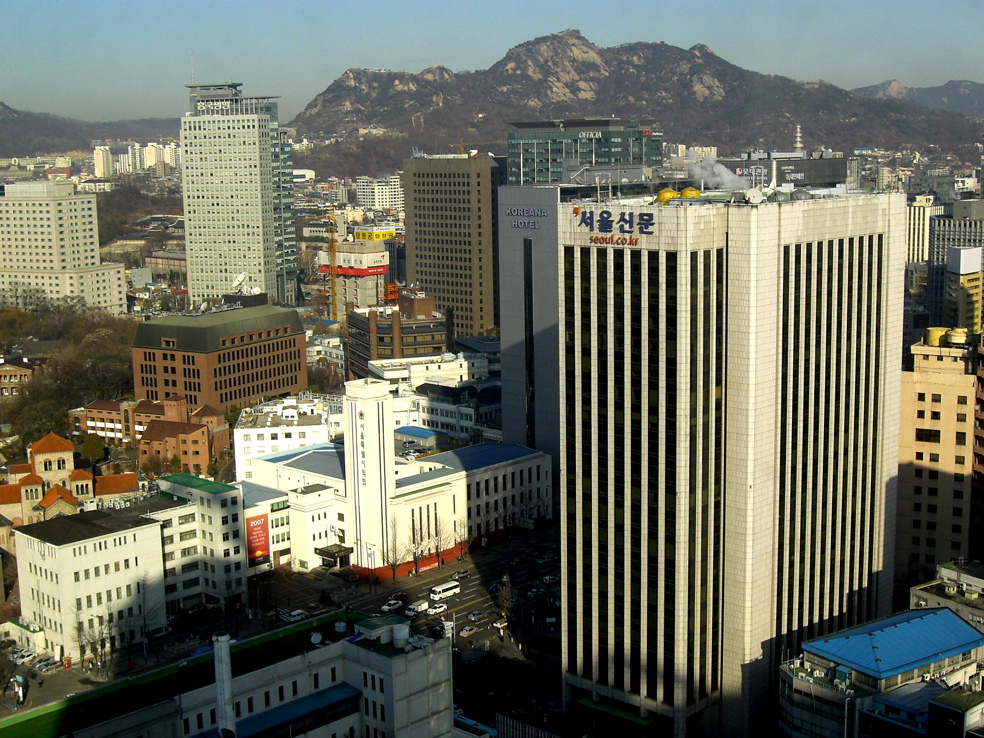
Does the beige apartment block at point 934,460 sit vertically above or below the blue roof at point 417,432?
above

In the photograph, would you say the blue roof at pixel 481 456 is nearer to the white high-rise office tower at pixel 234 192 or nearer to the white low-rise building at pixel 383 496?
the white low-rise building at pixel 383 496

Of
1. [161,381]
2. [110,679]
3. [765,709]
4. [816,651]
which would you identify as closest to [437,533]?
[110,679]

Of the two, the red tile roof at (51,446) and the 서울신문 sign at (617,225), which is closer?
Answer: the 서울신문 sign at (617,225)

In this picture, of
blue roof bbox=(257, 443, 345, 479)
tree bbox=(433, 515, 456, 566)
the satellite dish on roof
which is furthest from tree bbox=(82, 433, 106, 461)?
the satellite dish on roof

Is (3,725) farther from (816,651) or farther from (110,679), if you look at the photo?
(816,651)

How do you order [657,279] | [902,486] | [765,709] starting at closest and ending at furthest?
1. [657,279]
2. [765,709]
3. [902,486]

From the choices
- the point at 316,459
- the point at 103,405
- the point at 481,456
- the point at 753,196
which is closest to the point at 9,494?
the point at 316,459

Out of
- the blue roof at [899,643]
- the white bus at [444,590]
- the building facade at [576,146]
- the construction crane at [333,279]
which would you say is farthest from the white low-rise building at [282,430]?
the construction crane at [333,279]
